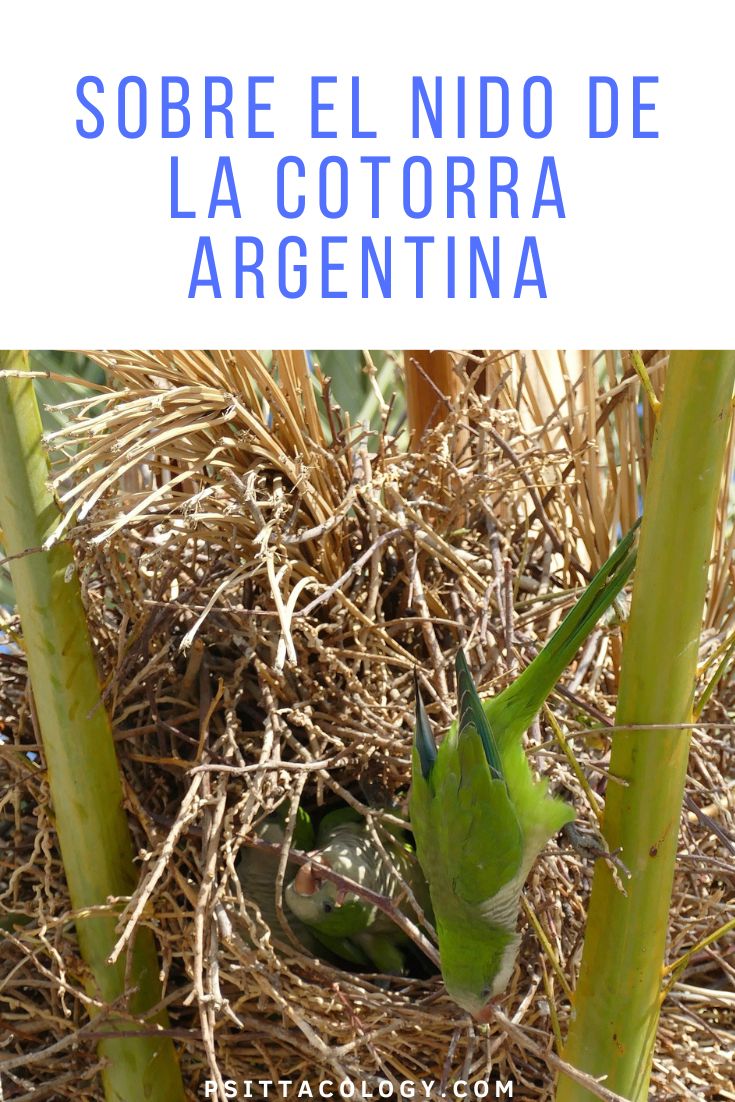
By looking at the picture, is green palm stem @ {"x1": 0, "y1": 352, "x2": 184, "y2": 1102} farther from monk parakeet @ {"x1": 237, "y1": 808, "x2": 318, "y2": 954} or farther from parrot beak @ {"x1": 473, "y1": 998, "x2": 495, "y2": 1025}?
parrot beak @ {"x1": 473, "y1": 998, "x2": 495, "y2": 1025}

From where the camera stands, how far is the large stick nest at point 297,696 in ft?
3.15

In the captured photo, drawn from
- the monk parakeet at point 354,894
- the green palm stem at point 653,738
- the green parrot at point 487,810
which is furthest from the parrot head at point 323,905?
the green palm stem at point 653,738

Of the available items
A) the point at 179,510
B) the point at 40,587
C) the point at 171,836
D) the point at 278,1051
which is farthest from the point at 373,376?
the point at 278,1051

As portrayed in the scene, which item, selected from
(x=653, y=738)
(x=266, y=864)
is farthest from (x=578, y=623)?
(x=266, y=864)

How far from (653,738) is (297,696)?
0.37m

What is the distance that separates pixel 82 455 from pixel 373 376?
33 centimetres

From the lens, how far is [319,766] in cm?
98

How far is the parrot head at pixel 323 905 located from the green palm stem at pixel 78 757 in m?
0.16

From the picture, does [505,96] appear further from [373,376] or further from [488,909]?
[488,909]

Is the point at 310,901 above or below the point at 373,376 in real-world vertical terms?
below

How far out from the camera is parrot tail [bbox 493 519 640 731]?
2.92 feet

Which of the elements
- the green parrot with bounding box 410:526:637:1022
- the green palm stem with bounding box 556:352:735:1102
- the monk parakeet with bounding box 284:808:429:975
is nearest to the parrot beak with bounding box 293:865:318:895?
the monk parakeet with bounding box 284:808:429:975

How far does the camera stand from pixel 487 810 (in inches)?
35.7

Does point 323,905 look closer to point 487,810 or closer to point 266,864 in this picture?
point 266,864
